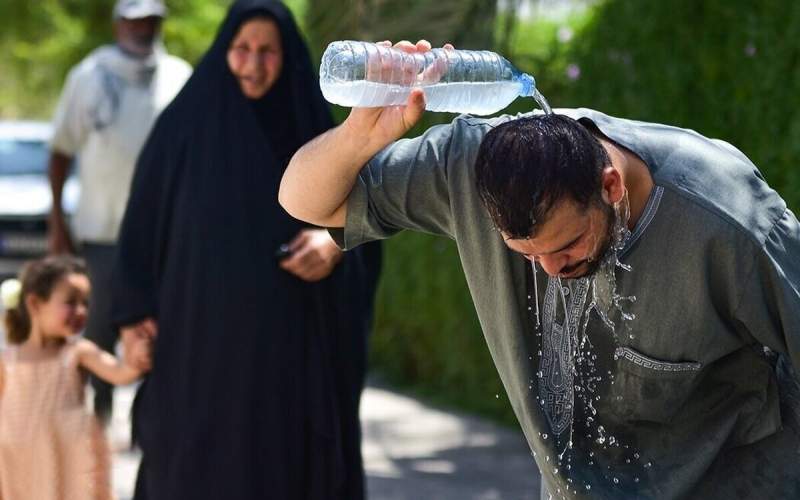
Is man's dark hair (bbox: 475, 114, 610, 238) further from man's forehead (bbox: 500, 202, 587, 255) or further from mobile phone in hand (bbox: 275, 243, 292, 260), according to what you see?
mobile phone in hand (bbox: 275, 243, 292, 260)

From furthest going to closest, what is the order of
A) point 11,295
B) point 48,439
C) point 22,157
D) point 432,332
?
point 22,157 < point 432,332 < point 11,295 < point 48,439

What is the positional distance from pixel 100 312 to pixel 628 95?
2311mm

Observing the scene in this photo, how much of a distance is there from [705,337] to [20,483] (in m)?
2.84

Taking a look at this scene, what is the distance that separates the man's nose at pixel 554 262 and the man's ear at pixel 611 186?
0.38 feet

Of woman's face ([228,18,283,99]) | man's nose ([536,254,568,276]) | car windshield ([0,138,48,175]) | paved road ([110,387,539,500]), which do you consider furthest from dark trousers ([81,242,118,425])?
car windshield ([0,138,48,175])

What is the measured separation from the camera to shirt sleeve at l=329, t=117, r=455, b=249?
2.58 metres

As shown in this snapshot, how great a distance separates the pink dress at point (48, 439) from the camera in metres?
4.63

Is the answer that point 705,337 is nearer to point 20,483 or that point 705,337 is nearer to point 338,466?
point 338,466

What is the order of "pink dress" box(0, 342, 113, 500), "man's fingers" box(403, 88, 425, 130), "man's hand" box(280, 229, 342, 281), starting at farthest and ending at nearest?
"pink dress" box(0, 342, 113, 500), "man's hand" box(280, 229, 342, 281), "man's fingers" box(403, 88, 425, 130)

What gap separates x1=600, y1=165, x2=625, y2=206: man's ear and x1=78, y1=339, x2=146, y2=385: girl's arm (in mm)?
2455

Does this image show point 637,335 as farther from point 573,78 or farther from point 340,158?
point 573,78

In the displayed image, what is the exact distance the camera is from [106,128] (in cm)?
591

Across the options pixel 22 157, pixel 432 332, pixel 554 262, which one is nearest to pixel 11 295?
pixel 554 262

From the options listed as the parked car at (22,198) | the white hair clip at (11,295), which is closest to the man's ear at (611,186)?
the white hair clip at (11,295)
